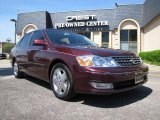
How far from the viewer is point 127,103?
5242 mm

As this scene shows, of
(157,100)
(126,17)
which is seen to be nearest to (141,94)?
(157,100)

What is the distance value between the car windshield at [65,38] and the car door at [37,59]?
27 cm

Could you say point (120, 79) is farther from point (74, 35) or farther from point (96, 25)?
point (96, 25)

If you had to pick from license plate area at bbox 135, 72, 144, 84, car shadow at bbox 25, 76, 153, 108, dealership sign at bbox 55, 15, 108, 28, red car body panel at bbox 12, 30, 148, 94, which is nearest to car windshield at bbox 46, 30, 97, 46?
red car body panel at bbox 12, 30, 148, 94

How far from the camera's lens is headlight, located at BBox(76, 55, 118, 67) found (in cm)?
498

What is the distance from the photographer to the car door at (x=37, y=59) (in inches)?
248

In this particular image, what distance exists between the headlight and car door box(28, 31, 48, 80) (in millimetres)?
1371

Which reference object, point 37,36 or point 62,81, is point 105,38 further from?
point 62,81

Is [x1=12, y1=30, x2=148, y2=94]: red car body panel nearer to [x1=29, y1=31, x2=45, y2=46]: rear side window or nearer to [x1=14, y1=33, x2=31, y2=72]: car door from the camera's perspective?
[x1=29, y1=31, x2=45, y2=46]: rear side window

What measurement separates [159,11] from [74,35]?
599 inches

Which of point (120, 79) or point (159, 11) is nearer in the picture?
point (120, 79)

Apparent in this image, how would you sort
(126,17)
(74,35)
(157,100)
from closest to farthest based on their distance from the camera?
1. (157,100)
2. (74,35)
3. (126,17)

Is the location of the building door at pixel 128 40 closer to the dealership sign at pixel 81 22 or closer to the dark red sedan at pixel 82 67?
the dealership sign at pixel 81 22

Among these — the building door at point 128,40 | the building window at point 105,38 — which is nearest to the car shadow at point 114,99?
the building door at point 128,40
